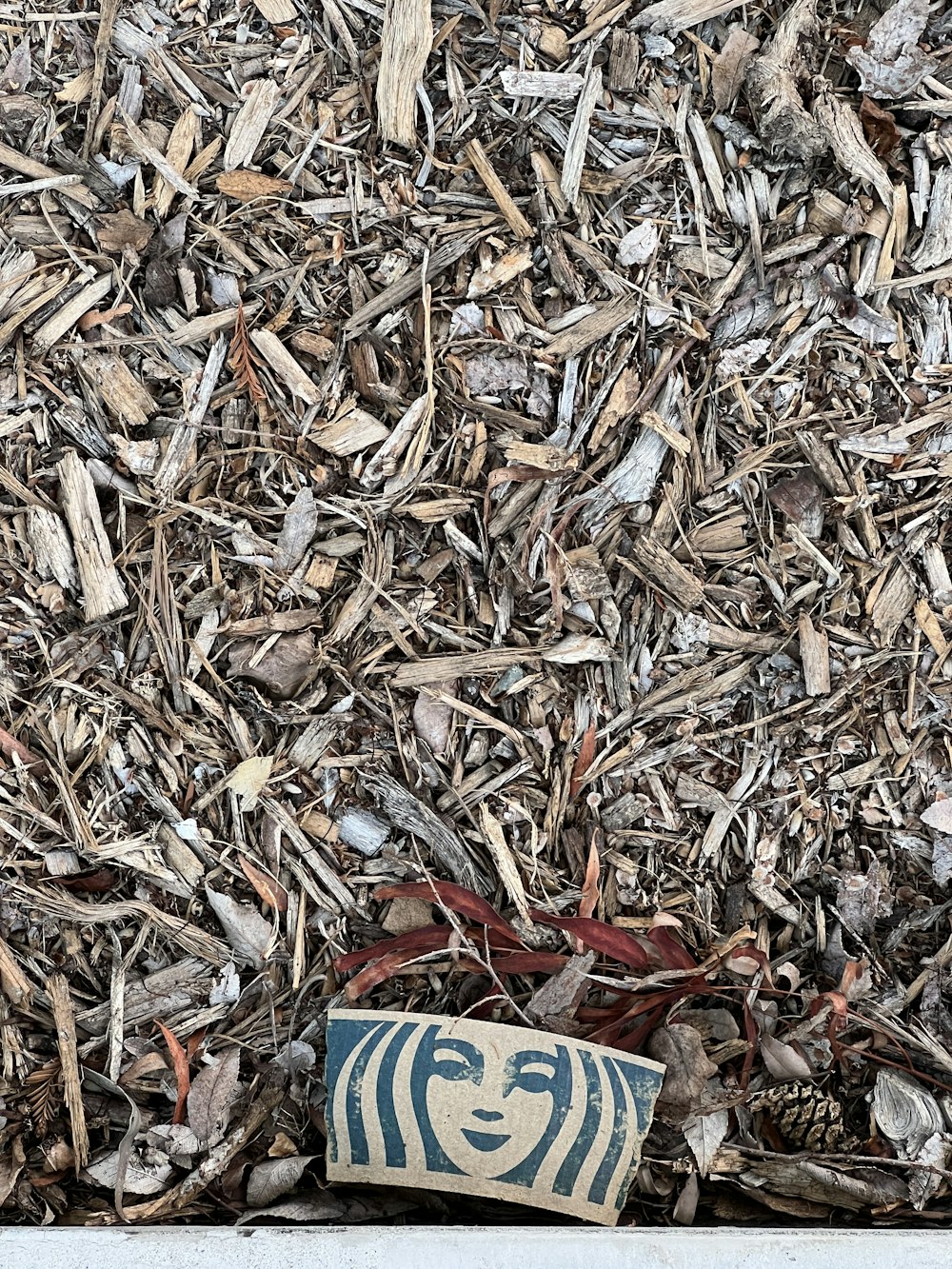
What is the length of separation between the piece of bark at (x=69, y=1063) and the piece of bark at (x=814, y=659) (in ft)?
3.68

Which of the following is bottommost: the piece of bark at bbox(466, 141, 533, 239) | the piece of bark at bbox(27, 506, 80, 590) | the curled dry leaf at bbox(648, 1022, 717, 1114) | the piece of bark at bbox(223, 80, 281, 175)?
the curled dry leaf at bbox(648, 1022, 717, 1114)

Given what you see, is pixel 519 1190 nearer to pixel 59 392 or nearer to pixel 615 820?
pixel 615 820

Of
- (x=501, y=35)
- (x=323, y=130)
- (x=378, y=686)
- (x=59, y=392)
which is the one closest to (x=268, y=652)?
(x=378, y=686)

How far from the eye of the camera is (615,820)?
143cm

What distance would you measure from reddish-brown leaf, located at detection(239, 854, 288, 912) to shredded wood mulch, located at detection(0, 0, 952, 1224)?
1 centimetres

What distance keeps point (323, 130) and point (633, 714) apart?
93cm

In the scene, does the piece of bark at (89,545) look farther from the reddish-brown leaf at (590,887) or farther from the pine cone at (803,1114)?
the pine cone at (803,1114)

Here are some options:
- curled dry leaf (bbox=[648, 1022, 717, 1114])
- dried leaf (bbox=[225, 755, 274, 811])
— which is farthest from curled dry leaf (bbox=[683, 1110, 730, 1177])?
dried leaf (bbox=[225, 755, 274, 811])

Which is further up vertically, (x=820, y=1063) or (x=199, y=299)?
(x=199, y=299)

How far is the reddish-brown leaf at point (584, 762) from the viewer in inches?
56.3

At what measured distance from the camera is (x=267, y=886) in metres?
1.40

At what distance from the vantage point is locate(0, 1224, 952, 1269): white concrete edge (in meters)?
1.16

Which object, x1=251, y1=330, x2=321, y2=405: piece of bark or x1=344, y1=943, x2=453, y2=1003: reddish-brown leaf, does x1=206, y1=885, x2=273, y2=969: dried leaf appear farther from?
x1=251, y1=330, x2=321, y2=405: piece of bark

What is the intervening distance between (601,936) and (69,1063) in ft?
2.42
